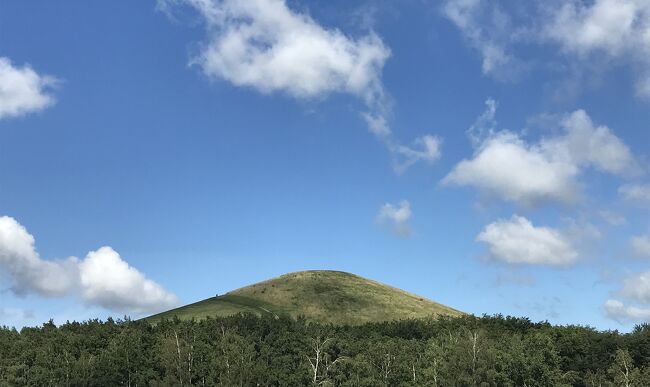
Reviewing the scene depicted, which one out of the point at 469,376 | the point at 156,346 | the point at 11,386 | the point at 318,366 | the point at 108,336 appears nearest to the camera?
the point at 469,376

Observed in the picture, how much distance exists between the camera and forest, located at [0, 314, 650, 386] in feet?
395

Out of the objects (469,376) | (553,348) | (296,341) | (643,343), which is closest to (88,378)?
(296,341)

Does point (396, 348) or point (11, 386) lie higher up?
point (396, 348)

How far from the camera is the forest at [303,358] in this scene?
120 meters

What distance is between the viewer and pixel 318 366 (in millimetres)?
136250

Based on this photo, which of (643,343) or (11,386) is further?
(643,343)

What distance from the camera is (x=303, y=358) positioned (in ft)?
463

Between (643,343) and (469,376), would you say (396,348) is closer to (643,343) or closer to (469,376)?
(469,376)

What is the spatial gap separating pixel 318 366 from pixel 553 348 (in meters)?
52.9

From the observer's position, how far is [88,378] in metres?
127

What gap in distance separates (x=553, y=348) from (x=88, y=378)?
101 m

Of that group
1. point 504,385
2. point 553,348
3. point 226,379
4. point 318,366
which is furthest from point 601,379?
point 226,379

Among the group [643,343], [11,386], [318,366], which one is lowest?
[11,386]

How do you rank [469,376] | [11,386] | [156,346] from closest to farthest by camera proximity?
[469,376]
[11,386]
[156,346]
